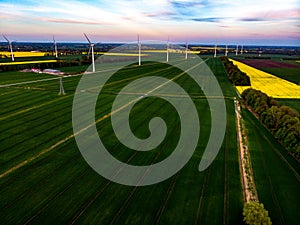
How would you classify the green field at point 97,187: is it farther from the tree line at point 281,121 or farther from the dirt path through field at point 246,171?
the tree line at point 281,121

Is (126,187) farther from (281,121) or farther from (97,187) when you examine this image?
(281,121)

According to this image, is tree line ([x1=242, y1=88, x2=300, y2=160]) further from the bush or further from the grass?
the bush

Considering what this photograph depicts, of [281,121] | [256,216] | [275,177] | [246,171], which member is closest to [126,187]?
[256,216]

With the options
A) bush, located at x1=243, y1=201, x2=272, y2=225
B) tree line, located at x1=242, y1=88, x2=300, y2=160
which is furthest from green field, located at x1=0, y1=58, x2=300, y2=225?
bush, located at x1=243, y1=201, x2=272, y2=225

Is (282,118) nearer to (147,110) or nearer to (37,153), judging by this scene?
(147,110)

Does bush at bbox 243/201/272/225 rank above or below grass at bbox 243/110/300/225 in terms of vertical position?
above

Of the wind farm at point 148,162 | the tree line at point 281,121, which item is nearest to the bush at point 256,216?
the wind farm at point 148,162
